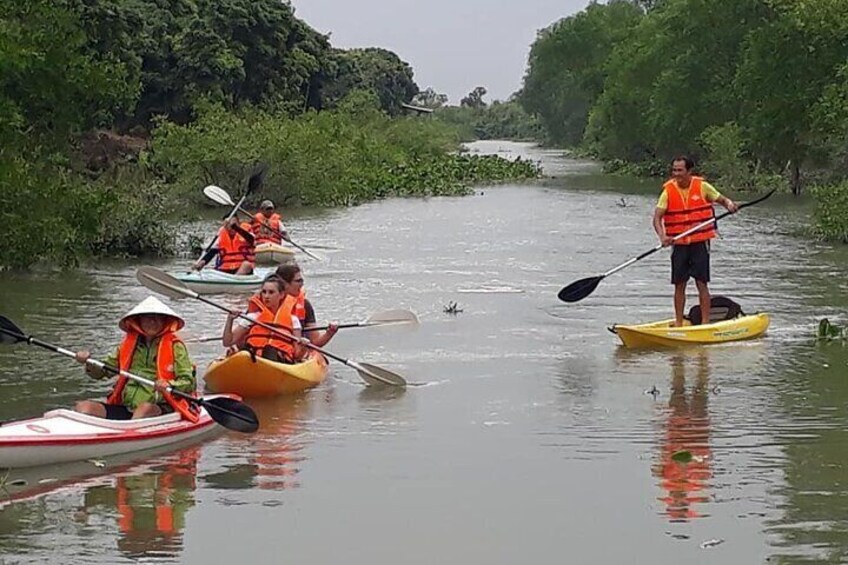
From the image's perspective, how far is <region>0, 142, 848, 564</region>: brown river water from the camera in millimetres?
6316

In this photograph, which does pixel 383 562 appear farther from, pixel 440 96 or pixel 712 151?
pixel 440 96

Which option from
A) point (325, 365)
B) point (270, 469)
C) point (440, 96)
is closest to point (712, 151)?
point (325, 365)

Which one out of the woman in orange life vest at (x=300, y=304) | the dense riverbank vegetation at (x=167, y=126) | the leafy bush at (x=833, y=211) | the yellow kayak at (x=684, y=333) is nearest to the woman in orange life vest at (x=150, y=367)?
the woman in orange life vest at (x=300, y=304)

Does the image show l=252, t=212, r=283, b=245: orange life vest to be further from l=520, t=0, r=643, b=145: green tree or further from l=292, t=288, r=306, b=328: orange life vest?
l=520, t=0, r=643, b=145: green tree

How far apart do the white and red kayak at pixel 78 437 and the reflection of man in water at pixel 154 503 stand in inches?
6.1

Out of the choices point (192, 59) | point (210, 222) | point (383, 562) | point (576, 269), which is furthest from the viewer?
point (192, 59)

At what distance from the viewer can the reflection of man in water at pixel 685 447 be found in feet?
22.6

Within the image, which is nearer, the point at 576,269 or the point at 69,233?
the point at 69,233

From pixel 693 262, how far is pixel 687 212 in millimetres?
401

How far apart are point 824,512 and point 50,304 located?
978cm

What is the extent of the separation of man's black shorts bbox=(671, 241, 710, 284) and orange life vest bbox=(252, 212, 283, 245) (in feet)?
26.7

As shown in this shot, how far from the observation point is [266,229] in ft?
62.7

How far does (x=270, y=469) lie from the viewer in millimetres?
7609

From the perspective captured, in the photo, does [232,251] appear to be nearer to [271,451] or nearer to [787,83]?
[271,451]
